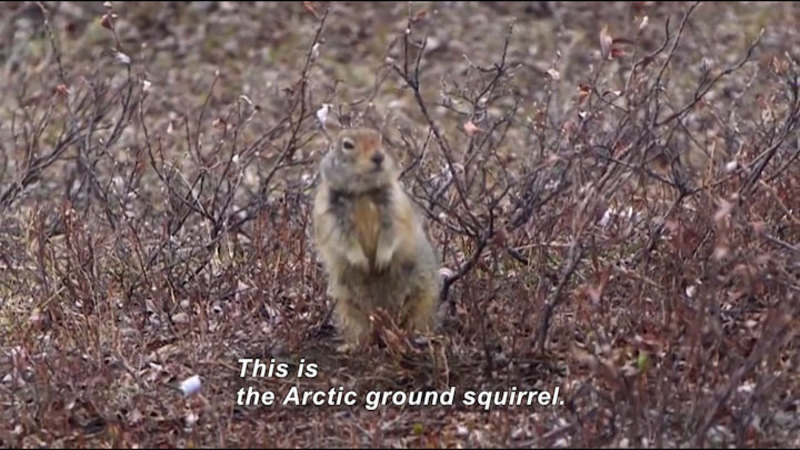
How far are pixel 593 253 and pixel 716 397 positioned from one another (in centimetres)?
140

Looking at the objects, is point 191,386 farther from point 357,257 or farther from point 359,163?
point 359,163

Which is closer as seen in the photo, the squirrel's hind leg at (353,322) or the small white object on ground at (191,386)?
the small white object on ground at (191,386)

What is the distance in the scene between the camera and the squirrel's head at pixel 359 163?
652cm

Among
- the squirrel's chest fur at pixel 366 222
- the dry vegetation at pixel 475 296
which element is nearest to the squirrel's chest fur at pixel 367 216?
the squirrel's chest fur at pixel 366 222

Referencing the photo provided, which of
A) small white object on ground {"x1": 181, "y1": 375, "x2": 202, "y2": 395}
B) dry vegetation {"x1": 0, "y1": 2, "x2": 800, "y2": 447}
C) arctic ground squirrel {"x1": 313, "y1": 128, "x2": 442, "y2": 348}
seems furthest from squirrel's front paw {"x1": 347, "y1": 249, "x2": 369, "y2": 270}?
small white object on ground {"x1": 181, "y1": 375, "x2": 202, "y2": 395}

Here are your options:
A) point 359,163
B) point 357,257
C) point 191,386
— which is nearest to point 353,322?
point 357,257

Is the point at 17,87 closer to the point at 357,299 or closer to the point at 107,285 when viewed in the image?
the point at 107,285

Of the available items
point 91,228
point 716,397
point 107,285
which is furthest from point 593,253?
point 91,228

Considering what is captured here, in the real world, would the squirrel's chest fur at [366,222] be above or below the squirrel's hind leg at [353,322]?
above

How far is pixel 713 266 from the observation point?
21.9 feet

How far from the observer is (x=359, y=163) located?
6535 millimetres

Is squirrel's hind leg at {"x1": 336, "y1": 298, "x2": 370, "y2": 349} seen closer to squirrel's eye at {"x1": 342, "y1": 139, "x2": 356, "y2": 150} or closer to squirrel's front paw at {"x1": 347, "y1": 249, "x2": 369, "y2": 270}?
squirrel's front paw at {"x1": 347, "y1": 249, "x2": 369, "y2": 270}

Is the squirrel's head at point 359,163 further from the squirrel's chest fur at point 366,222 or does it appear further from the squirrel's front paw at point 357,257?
the squirrel's front paw at point 357,257

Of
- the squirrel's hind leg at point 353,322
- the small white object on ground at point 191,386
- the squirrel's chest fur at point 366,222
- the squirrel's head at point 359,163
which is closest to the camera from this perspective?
the small white object on ground at point 191,386
